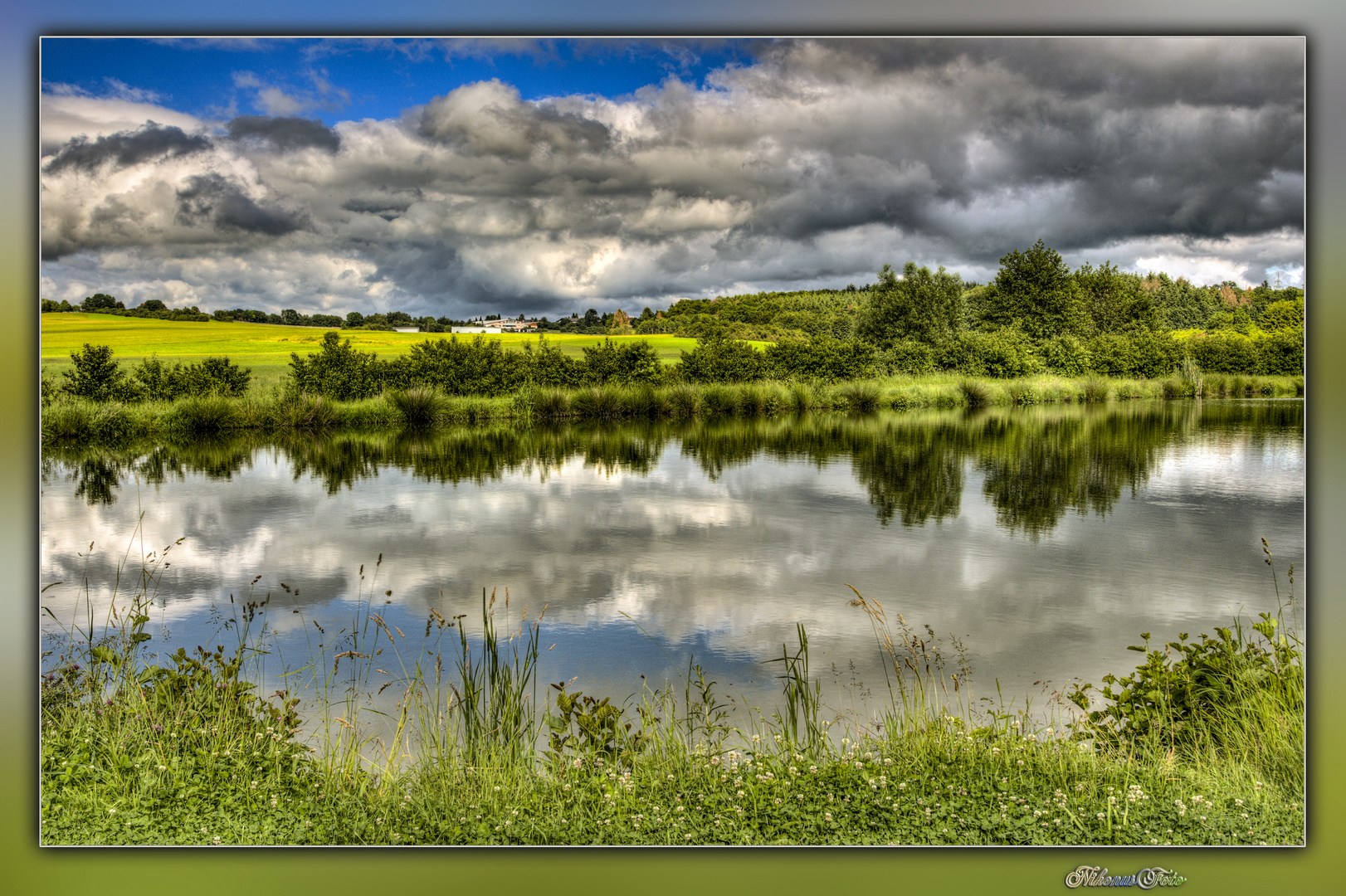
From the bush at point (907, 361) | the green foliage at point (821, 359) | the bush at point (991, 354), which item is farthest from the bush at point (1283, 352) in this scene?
the bush at point (907, 361)

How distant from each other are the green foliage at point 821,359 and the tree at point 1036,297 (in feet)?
10.4

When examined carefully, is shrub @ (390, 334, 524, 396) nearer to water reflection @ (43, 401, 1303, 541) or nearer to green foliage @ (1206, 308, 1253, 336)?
water reflection @ (43, 401, 1303, 541)

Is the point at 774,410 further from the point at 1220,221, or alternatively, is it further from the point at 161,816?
the point at 161,816

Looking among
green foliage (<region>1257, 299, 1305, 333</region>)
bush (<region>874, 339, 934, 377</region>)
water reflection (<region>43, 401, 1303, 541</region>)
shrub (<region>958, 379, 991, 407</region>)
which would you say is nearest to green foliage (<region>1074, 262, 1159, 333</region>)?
water reflection (<region>43, 401, 1303, 541</region>)

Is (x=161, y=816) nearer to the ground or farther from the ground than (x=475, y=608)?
nearer to the ground

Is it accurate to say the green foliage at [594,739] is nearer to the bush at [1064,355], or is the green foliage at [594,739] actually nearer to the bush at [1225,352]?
the bush at [1225,352]

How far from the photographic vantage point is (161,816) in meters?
2.99

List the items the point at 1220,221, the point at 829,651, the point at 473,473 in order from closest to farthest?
the point at 829,651 → the point at 1220,221 → the point at 473,473

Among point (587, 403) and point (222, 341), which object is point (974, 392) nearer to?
point (587, 403)

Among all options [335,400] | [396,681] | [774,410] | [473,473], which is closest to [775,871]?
[396,681]

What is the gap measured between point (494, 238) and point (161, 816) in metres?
4.67

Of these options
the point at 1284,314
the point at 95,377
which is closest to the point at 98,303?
the point at 95,377

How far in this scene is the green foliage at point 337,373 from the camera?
12.0m
